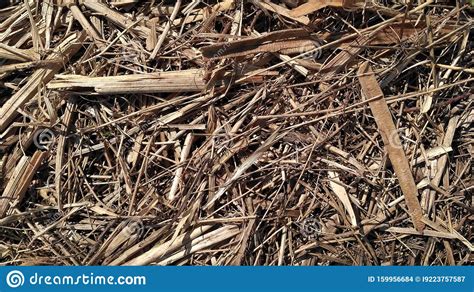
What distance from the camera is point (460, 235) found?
2115 mm

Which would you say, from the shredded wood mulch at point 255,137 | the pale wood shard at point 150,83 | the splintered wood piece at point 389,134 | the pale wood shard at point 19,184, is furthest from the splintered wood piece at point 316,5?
the pale wood shard at point 19,184

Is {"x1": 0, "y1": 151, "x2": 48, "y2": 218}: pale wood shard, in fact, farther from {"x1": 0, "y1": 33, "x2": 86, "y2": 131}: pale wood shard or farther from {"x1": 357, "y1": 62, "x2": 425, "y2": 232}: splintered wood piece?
{"x1": 357, "y1": 62, "x2": 425, "y2": 232}: splintered wood piece

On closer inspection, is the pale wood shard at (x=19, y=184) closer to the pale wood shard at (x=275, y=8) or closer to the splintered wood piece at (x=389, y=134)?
the pale wood shard at (x=275, y=8)

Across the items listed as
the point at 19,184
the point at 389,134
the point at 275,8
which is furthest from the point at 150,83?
the point at 389,134

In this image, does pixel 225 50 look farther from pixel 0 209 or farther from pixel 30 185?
pixel 0 209

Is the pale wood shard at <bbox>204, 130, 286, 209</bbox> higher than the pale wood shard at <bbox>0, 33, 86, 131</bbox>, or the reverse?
the pale wood shard at <bbox>0, 33, 86, 131</bbox>

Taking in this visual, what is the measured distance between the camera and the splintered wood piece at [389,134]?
2092 millimetres

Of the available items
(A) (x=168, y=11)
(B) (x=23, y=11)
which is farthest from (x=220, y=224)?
(B) (x=23, y=11)

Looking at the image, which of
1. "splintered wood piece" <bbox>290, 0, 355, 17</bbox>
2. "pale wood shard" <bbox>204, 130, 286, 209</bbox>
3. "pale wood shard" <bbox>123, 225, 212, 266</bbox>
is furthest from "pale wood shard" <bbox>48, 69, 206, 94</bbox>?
"pale wood shard" <bbox>123, 225, 212, 266</bbox>

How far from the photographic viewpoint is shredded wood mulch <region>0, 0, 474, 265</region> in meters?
2.11

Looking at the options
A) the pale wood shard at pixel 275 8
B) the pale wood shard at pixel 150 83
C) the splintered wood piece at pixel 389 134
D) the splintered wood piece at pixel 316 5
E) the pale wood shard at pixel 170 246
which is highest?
the pale wood shard at pixel 275 8

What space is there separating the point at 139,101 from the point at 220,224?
636mm

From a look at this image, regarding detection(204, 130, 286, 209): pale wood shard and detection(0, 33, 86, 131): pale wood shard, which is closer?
detection(204, 130, 286, 209): pale wood shard

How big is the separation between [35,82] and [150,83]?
1.73ft
